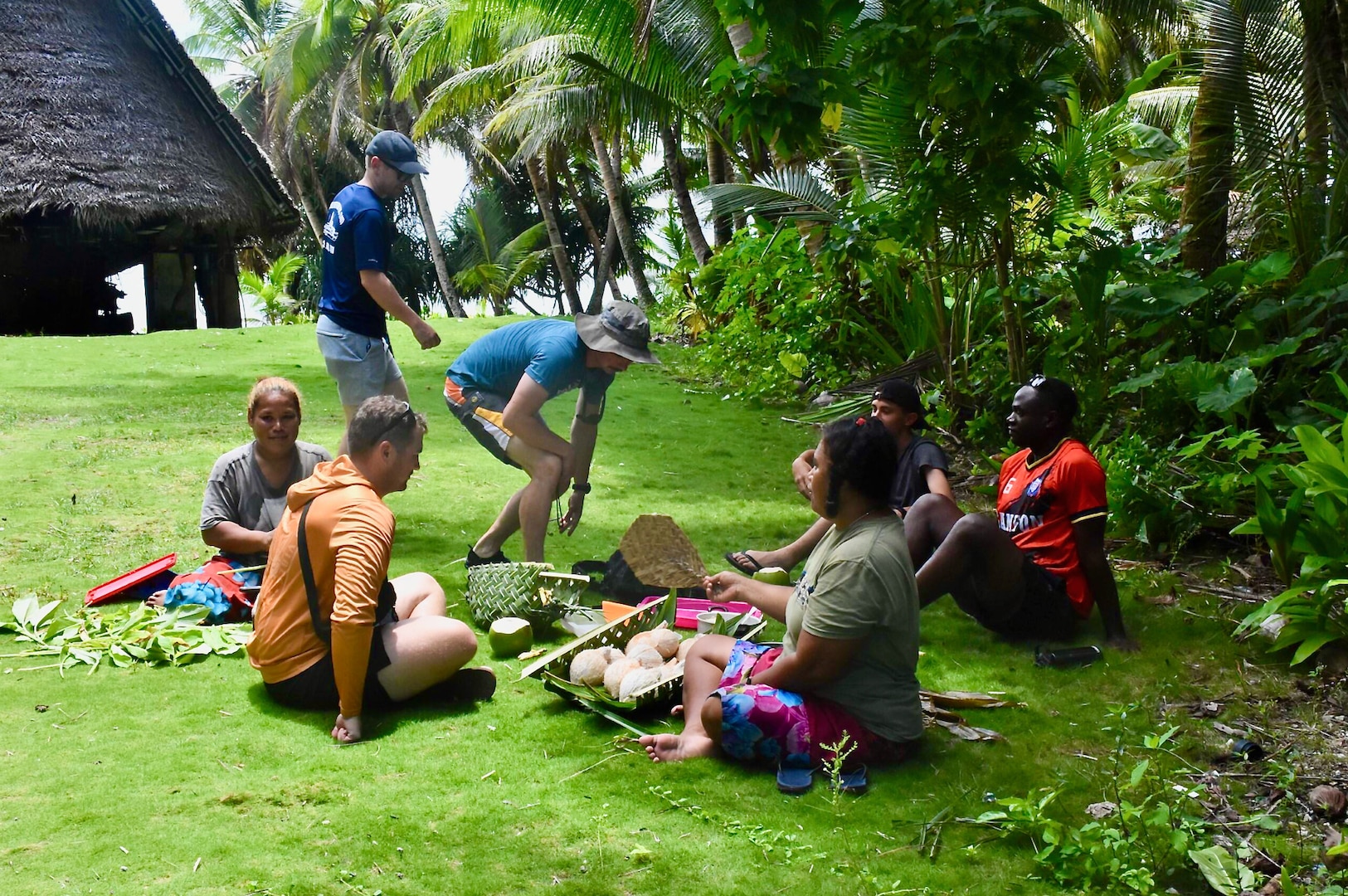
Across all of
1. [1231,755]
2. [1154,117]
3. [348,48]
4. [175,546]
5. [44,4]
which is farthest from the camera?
[348,48]

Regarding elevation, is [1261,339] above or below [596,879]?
above

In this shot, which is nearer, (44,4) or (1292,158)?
(1292,158)

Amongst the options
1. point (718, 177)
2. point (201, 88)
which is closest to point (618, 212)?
point (718, 177)

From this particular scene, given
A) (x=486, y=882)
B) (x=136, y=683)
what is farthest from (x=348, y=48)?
(x=486, y=882)

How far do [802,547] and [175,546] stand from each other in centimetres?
322

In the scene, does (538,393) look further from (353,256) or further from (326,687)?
(326,687)

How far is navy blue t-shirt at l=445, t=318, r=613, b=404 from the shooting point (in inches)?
207

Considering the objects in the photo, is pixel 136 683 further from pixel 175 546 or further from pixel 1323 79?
pixel 1323 79

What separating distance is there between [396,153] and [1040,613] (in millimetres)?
3543

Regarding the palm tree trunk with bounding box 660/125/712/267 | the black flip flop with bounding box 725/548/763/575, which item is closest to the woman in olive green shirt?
the black flip flop with bounding box 725/548/763/575

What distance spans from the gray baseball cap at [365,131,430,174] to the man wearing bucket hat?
2.84ft

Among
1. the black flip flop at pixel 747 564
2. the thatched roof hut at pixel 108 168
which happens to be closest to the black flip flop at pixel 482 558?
the black flip flop at pixel 747 564

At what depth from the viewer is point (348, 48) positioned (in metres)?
27.4

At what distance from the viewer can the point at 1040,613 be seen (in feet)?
15.3
